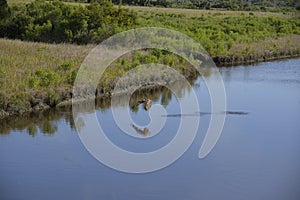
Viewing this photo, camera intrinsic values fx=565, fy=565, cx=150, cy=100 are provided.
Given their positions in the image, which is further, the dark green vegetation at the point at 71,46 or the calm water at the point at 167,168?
the dark green vegetation at the point at 71,46

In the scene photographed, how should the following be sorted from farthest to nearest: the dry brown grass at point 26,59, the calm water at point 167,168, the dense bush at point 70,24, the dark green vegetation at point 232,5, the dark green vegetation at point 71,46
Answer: the dark green vegetation at point 232,5 → the dense bush at point 70,24 → the dark green vegetation at point 71,46 → the dry brown grass at point 26,59 → the calm water at point 167,168

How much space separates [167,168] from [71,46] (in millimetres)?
12779

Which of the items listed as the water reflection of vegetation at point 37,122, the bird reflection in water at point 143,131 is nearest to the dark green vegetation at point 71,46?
the water reflection of vegetation at point 37,122

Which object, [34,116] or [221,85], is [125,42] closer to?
[221,85]

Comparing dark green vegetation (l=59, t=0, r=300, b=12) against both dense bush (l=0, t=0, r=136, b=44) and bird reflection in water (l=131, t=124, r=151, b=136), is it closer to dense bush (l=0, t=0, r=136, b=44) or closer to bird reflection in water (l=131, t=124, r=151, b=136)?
dense bush (l=0, t=0, r=136, b=44)

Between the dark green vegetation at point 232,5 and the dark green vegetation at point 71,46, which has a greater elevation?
the dark green vegetation at point 232,5

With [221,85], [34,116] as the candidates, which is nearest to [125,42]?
[221,85]

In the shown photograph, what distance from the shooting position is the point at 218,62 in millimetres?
29000

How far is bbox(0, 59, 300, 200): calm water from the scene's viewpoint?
11.2 meters

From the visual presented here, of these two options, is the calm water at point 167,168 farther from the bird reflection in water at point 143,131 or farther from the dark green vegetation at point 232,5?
the dark green vegetation at point 232,5

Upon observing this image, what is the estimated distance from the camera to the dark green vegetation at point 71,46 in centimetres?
1692

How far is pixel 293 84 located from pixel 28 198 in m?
15.2

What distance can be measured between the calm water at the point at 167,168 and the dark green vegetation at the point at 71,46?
3.03ft

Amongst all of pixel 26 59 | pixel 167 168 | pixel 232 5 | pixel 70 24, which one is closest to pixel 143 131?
pixel 167 168
